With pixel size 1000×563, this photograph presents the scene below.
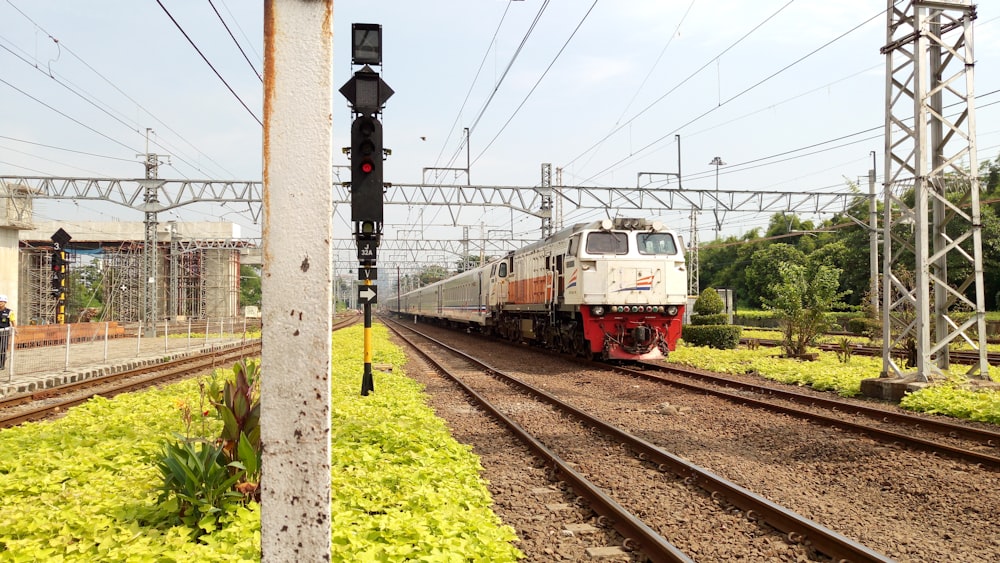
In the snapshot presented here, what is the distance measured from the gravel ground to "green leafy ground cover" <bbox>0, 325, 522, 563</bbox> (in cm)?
43

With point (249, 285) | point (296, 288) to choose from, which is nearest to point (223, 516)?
point (296, 288)

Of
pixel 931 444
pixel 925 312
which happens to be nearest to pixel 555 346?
pixel 925 312

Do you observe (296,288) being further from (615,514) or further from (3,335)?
(3,335)

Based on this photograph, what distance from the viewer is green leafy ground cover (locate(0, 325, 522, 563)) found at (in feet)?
13.5

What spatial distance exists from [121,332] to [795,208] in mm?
29614

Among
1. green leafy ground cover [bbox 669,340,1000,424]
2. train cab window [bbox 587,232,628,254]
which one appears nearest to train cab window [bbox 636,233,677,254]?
train cab window [bbox 587,232,628,254]

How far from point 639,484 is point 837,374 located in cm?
904

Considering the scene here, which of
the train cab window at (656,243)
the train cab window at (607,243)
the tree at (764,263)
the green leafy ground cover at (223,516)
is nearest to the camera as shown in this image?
the green leafy ground cover at (223,516)

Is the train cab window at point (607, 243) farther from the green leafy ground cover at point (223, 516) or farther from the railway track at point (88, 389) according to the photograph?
the green leafy ground cover at point (223, 516)

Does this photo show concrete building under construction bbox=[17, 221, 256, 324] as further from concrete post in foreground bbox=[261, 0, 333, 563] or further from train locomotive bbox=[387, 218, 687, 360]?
concrete post in foreground bbox=[261, 0, 333, 563]

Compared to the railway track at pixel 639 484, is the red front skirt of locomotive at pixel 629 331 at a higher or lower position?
higher

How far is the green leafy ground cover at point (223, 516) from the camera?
4117 millimetres

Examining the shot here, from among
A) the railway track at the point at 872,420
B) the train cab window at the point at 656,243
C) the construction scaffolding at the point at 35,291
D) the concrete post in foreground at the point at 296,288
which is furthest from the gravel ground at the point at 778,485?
the construction scaffolding at the point at 35,291

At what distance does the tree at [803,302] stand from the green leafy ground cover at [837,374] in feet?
2.35
